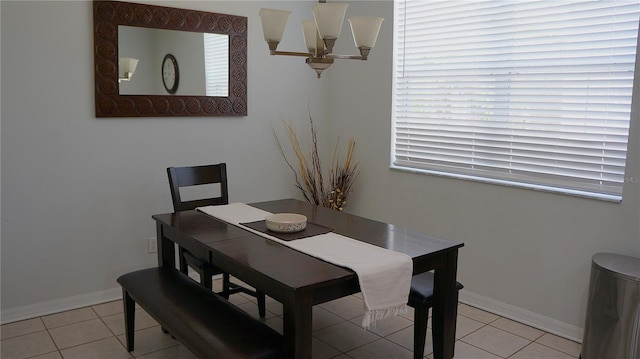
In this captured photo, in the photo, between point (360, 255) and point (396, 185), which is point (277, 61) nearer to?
point (396, 185)

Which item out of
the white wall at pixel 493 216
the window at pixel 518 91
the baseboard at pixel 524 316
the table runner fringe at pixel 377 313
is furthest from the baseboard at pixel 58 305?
the baseboard at pixel 524 316

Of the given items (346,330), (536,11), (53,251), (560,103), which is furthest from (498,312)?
(53,251)

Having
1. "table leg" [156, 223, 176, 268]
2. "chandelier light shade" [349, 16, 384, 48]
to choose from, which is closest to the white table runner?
"table leg" [156, 223, 176, 268]

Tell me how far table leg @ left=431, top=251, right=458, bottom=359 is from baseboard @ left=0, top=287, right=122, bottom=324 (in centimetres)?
220

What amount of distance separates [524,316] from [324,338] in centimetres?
127

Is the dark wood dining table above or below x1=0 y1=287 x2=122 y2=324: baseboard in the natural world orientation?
above

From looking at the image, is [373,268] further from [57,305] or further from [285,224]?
[57,305]

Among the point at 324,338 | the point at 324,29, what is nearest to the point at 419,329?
the point at 324,338

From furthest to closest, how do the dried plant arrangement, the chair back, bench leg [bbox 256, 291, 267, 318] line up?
the dried plant arrangement < bench leg [bbox 256, 291, 267, 318] < the chair back

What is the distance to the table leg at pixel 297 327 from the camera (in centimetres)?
188

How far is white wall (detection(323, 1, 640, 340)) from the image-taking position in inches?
114

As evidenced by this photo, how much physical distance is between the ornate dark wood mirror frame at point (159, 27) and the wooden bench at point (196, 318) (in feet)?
3.97

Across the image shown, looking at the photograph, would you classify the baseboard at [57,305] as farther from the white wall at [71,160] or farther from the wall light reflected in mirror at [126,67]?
the wall light reflected in mirror at [126,67]

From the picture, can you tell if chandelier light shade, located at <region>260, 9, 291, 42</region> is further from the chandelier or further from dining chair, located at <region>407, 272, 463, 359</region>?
dining chair, located at <region>407, 272, 463, 359</region>
